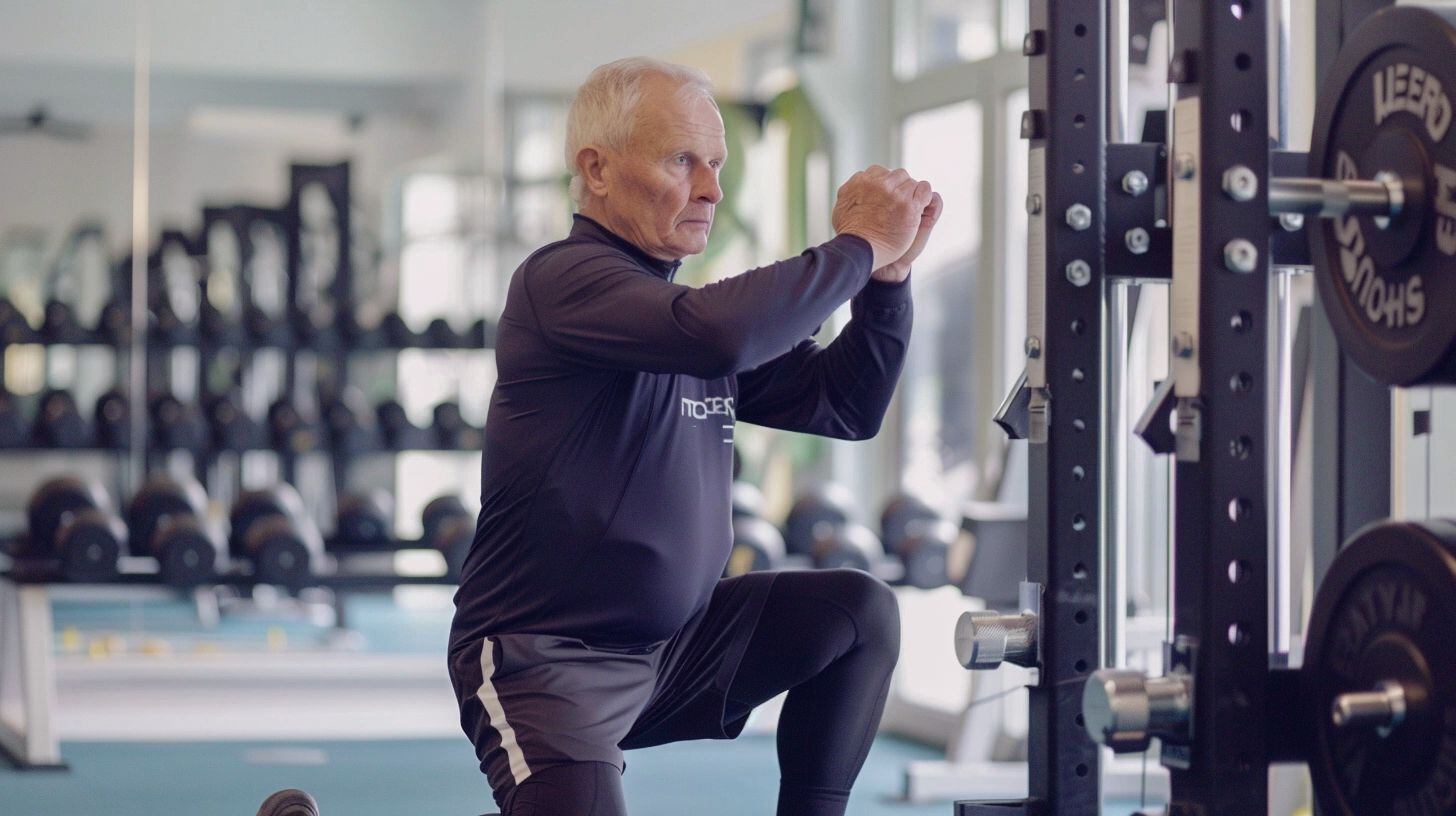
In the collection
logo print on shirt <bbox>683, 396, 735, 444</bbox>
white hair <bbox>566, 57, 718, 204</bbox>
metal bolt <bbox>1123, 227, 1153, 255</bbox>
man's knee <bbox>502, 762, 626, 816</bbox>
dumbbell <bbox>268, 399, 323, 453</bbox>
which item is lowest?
man's knee <bbox>502, 762, 626, 816</bbox>

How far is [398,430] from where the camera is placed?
5.99 meters

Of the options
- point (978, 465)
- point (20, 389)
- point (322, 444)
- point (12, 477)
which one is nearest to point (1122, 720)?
point (978, 465)

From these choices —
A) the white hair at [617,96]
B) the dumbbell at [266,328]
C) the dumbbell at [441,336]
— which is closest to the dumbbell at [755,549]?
the dumbbell at [441,336]

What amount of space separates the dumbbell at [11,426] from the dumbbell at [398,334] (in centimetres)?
128

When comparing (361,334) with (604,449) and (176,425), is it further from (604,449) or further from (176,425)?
(604,449)

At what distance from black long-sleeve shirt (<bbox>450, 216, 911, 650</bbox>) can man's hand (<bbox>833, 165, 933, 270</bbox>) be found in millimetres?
37

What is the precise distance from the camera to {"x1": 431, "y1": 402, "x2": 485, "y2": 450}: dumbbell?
19.6ft

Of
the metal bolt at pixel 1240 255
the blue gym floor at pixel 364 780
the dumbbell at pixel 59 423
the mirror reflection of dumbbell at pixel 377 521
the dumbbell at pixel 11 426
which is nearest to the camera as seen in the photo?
the metal bolt at pixel 1240 255

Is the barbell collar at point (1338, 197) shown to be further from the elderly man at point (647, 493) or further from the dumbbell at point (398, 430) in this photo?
the dumbbell at point (398, 430)

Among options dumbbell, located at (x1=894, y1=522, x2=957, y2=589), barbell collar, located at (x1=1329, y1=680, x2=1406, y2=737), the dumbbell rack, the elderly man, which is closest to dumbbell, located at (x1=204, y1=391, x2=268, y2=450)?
the dumbbell rack

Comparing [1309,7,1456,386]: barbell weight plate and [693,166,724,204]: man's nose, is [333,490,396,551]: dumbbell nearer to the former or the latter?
[693,166,724,204]: man's nose

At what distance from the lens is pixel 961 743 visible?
161 inches

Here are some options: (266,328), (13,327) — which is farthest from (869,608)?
(13,327)

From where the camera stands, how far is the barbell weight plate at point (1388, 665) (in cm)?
161
